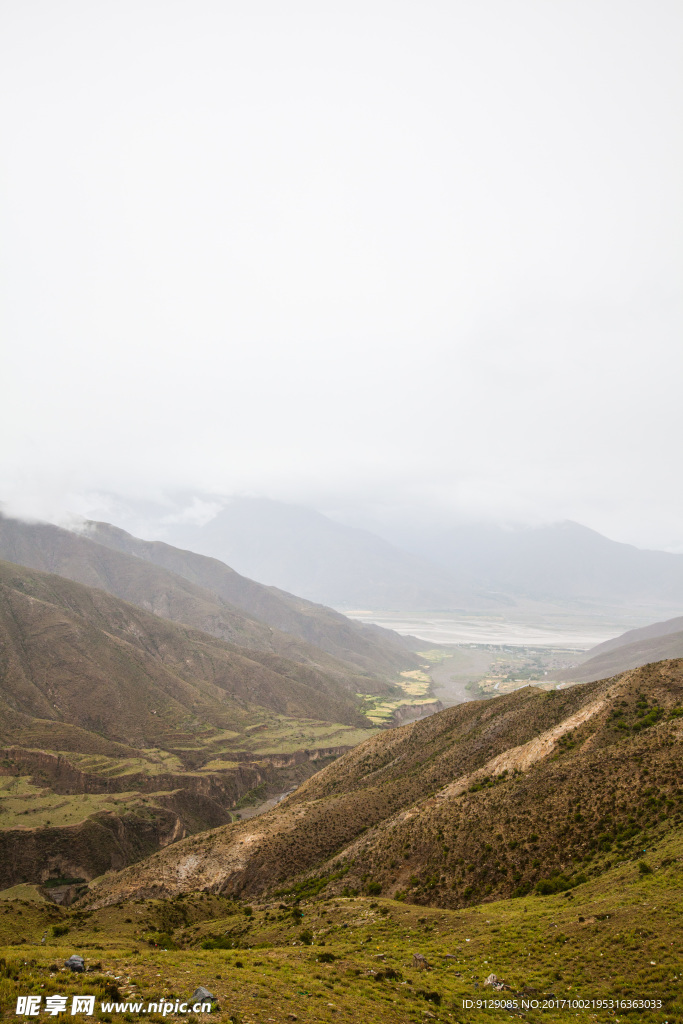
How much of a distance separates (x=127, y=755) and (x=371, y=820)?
237 ft

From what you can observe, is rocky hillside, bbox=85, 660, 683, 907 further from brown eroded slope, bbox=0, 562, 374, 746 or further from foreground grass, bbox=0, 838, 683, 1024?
brown eroded slope, bbox=0, 562, 374, 746

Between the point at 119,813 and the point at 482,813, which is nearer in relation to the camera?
the point at 482,813

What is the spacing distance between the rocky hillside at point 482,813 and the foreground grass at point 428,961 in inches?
158

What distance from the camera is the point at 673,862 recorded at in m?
25.5

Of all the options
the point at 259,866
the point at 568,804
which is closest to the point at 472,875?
the point at 568,804

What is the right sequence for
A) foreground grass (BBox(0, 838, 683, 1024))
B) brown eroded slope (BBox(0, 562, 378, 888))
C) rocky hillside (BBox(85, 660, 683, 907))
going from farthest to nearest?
brown eroded slope (BBox(0, 562, 378, 888))
rocky hillside (BBox(85, 660, 683, 907))
foreground grass (BBox(0, 838, 683, 1024))

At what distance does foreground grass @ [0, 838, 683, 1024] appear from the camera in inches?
686

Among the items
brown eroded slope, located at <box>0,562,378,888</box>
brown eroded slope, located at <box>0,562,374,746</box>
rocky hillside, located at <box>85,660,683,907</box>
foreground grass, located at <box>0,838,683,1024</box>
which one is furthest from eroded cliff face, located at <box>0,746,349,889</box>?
foreground grass, located at <box>0,838,683,1024</box>

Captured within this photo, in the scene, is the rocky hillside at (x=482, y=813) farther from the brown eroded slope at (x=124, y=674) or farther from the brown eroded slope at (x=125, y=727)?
the brown eroded slope at (x=124, y=674)

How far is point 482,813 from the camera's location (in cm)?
3916

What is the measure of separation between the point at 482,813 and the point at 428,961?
1662 cm

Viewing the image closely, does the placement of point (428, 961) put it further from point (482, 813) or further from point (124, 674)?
point (124, 674)

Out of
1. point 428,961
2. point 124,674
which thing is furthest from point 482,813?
point 124,674

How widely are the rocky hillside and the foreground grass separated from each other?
13.2 feet
